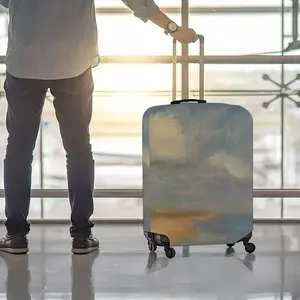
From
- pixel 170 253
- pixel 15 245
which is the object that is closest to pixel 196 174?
pixel 170 253

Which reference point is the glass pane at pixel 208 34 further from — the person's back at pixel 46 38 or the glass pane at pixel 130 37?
the person's back at pixel 46 38

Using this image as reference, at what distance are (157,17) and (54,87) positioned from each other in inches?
15.1

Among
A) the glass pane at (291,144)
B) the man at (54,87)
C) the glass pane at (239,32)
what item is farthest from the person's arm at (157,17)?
the glass pane at (291,144)

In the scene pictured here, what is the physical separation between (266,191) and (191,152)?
0.75 m

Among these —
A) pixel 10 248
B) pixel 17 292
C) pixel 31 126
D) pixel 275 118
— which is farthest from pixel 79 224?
pixel 275 118

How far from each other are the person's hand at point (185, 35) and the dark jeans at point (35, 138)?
12.0 inches

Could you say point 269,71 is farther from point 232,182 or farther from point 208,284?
point 208,284

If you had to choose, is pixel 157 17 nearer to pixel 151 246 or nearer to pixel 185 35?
pixel 185 35

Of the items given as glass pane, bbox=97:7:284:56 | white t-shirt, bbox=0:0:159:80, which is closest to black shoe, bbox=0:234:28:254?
white t-shirt, bbox=0:0:159:80

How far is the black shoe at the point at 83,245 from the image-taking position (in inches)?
71.8

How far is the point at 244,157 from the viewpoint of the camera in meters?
1.82

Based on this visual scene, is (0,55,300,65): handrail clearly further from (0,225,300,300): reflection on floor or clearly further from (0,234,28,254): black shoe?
(0,234,28,254): black shoe

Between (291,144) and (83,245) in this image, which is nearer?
(83,245)

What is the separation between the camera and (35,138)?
1.82 metres
